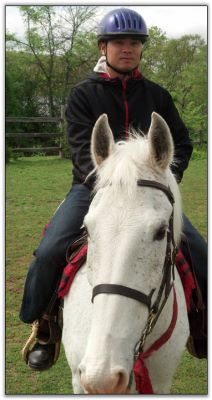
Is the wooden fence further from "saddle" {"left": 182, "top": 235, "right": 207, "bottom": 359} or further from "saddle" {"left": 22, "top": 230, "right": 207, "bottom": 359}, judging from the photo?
"saddle" {"left": 182, "top": 235, "right": 207, "bottom": 359}

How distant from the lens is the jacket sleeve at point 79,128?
3684mm

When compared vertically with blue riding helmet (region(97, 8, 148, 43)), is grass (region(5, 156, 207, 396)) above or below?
below

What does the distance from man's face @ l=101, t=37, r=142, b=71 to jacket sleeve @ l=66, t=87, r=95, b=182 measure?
1.30 ft

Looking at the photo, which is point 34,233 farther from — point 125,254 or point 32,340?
point 125,254

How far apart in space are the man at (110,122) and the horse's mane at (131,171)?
2.31ft

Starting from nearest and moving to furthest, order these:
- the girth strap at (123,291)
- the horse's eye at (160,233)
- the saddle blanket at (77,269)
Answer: the girth strap at (123,291) → the horse's eye at (160,233) → the saddle blanket at (77,269)

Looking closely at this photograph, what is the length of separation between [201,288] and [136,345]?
184 centimetres

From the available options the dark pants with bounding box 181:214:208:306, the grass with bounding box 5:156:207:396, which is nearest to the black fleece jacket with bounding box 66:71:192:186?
the dark pants with bounding box 181:214:208:306

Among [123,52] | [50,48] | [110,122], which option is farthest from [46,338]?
[50,48]

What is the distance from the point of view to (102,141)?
2.84 meters

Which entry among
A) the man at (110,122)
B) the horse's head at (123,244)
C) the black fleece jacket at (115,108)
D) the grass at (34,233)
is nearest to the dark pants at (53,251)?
the man at (110,122)

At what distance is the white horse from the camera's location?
2090 millimetres

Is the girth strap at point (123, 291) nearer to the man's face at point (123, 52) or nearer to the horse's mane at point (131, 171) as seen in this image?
the horse's mane at point (131, 171)

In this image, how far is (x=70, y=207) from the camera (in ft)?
12.4
